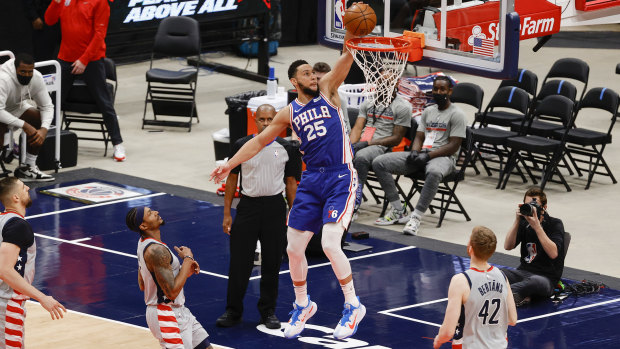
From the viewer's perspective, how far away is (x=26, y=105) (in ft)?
44.8

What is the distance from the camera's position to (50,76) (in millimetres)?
14156

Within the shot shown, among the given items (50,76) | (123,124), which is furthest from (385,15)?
(123,124)

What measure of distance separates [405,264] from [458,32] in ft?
7.65

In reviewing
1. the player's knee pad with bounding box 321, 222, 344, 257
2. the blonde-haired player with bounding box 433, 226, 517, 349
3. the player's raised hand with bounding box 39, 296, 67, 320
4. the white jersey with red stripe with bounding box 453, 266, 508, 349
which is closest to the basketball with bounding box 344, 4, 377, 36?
the player's knee pad with bounding box 321, 222, 344, 257

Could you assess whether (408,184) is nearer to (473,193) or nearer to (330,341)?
(473,193)

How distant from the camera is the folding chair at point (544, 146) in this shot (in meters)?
13.4

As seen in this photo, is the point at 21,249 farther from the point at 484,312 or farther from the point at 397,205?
the point at 397,205

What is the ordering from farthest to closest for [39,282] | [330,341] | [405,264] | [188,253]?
[405,264] < [39,282] < [330,341] < [188,253]

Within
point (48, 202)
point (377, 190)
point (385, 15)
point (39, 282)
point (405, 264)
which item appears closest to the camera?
point (39, 282)

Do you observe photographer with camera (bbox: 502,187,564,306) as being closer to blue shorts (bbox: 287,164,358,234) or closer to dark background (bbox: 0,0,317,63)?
blue shorts (bbox: 287,164,358,234)

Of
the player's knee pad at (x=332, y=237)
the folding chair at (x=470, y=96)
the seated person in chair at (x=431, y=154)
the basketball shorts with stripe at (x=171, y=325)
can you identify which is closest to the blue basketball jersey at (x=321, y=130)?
the player's knee pad at (x=332, y=237)

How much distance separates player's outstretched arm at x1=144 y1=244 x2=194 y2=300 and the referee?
1762 mm

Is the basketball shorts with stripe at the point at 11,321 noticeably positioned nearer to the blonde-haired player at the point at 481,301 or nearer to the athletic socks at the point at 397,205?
the blonde-haired player at the point at 481,301

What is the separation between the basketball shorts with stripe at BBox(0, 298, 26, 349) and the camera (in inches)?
286
